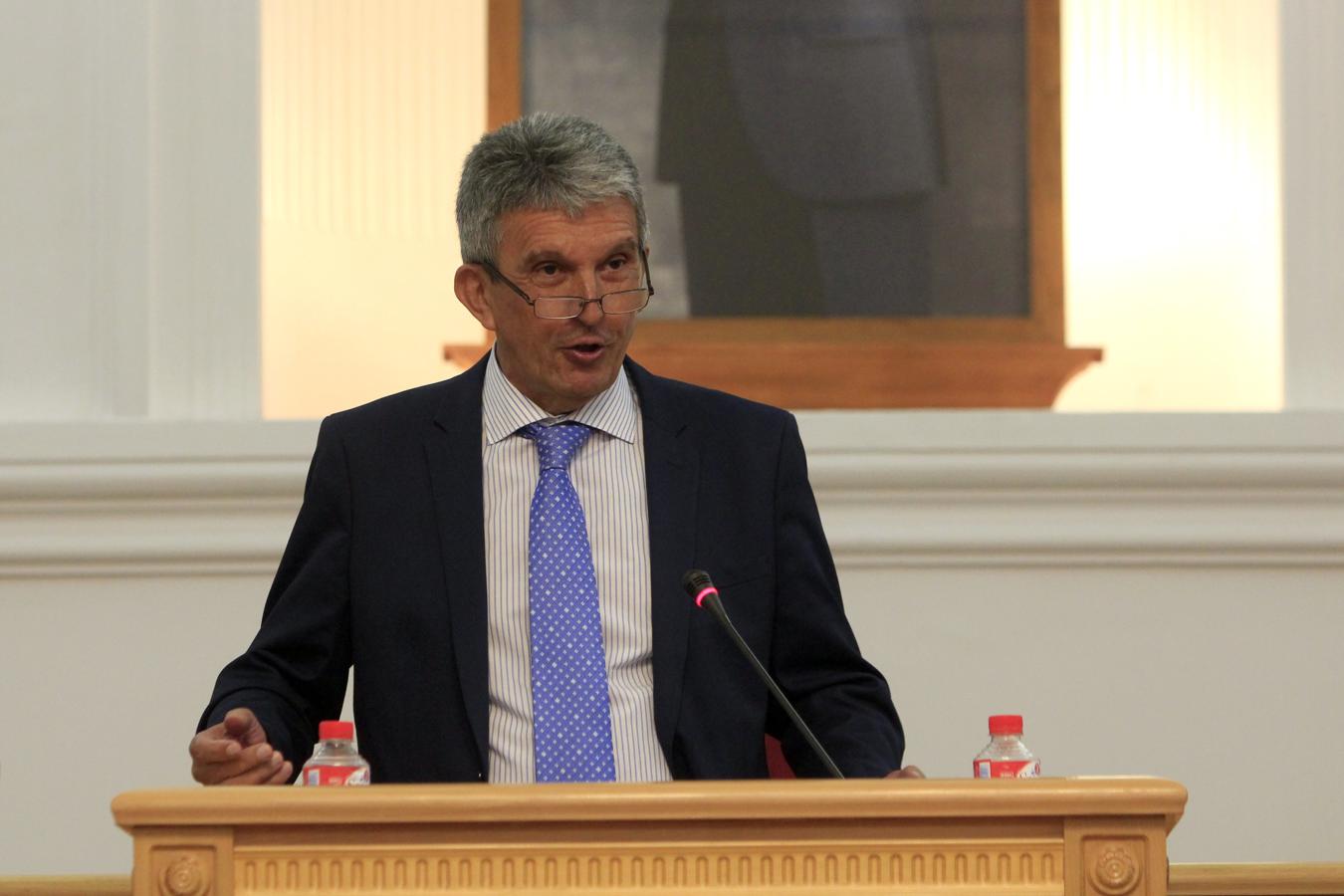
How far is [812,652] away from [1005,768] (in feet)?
1.28

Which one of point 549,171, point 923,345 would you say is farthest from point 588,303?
point 923,345

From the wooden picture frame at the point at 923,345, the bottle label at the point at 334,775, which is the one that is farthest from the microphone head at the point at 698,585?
the wooden picture frame at the point at 923,345

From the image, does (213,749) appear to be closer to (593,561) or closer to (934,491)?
(593,561)

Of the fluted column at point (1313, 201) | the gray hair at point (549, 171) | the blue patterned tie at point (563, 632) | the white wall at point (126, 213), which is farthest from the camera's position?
the fluted column at point (1313, 201)

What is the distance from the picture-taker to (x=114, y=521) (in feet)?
11.0

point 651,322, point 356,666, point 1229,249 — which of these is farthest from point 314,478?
point 1229,249

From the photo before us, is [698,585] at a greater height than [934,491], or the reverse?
[934,491]

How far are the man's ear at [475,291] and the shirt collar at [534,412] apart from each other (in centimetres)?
8

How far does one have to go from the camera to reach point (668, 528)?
232 cm

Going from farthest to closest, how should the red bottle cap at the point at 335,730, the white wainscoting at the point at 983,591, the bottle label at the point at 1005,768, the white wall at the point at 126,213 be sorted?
the white wall at the point at 126,213, the white wainscoting at the point at 983,591, the bottle label at the point at 1005,768, the red bottle cap at the point at 335,730

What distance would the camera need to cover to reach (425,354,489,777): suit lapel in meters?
2.23

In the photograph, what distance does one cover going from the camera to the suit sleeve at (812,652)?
2.28 meters

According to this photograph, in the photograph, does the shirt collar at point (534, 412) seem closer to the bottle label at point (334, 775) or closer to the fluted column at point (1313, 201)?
the bottle label at point (334, 775)

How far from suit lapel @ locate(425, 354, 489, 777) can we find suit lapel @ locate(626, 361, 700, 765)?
0.22 meters
